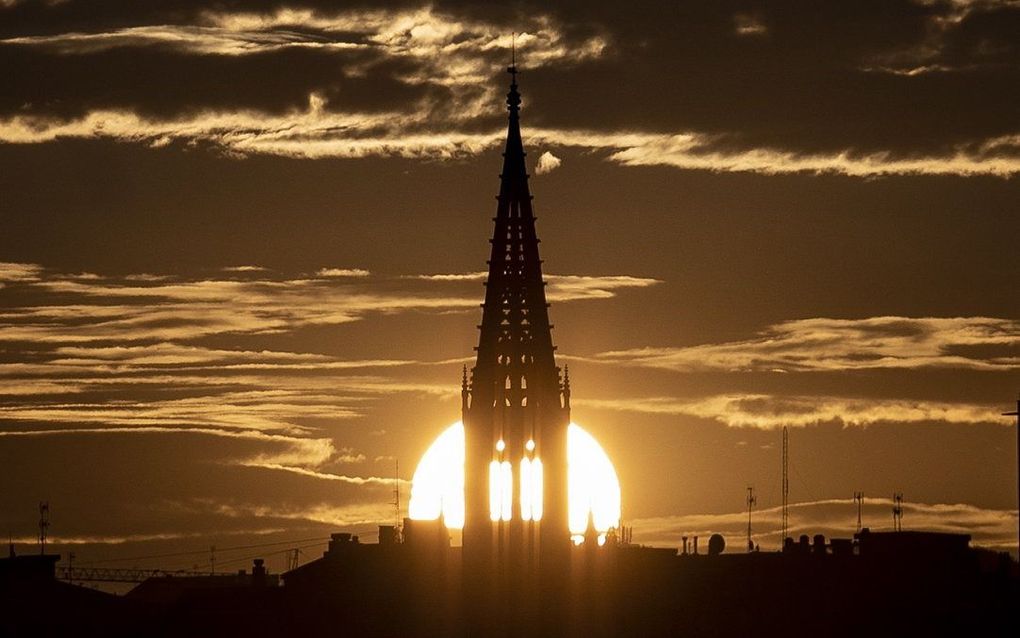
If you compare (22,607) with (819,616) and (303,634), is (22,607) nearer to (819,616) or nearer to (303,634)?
(303,634)

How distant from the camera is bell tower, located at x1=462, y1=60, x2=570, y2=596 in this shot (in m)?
170

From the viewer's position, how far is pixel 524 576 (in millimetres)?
169375

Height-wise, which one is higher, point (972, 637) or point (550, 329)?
point (550, 329)

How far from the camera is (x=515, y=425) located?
17100 cm

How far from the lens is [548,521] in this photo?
559ft

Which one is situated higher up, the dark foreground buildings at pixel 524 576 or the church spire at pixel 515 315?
the church spire at pixel 515 315

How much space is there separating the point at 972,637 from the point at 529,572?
28.3 metres

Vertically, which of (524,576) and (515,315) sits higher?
Answer: (515,315)

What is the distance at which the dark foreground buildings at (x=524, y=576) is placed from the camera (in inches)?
6388

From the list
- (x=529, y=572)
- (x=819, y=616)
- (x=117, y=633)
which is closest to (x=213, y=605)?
(x=117, y=633)

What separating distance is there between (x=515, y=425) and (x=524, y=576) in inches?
354

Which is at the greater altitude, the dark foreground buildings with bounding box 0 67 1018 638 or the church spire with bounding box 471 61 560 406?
the church spire with bounding box 471 61 560 406

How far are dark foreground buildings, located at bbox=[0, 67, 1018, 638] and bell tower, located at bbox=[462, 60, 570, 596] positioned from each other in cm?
9

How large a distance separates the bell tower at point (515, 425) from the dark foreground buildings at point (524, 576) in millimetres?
86
